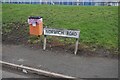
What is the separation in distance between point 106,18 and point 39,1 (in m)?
12.9

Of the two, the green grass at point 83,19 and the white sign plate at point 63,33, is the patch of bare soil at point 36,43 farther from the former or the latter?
the white sign plate at point 63,33

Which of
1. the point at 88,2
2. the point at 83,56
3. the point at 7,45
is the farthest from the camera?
the point at 88,2

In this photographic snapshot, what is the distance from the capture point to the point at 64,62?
11523mm

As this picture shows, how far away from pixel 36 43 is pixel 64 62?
2847 millimetres

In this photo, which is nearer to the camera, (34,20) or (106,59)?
(106,59)

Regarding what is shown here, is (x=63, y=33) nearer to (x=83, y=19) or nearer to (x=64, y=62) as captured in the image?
(x=64, y=62)

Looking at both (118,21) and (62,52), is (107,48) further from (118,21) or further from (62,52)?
(118,21)

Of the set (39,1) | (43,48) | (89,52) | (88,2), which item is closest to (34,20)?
(43,48)

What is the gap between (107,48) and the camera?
12.8 metres

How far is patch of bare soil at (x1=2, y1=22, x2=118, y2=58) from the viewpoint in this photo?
12484mm

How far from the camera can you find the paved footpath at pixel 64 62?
34.0 ft

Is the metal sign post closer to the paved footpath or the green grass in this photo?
the paved footpath

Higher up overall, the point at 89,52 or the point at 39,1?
the point at 39,1

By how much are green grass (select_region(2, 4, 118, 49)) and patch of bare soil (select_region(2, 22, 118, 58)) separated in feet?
1.43
